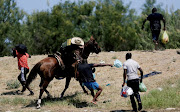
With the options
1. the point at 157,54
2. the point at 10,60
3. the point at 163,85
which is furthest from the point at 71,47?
the point at 10,60

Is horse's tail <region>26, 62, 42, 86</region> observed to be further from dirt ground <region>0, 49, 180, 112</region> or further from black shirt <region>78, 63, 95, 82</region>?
black shirt <region>78, 63, 95, 82</region>

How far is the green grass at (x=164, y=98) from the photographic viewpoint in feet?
27.5

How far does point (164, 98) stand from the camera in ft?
29.1

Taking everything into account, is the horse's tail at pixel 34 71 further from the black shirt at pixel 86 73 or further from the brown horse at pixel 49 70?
the black shirt at pixel 86 73

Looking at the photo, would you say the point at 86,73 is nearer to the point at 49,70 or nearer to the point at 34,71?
the point at 49,70

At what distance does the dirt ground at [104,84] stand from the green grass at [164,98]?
64 centimetres

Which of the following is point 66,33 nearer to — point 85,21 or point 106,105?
point 85,21

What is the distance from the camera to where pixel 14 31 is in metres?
50.3

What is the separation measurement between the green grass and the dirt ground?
0.64 m

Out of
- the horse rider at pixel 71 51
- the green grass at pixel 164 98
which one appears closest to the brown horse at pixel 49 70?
the horse rider at pixel 71 51

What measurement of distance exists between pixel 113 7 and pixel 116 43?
874 centimetres

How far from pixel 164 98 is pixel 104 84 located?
3748mm

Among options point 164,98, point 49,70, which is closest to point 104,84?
point 49,70

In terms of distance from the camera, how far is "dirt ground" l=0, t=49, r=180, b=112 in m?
9.13
